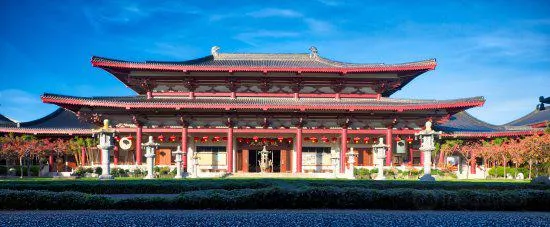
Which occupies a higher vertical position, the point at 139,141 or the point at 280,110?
the point at 280,110

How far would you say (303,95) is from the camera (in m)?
40.1

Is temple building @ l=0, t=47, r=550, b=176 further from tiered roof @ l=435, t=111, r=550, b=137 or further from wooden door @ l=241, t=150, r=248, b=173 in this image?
tiered roof @ l=435, t=111, r=550, b=137

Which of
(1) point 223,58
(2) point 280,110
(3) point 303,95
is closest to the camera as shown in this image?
(2) point 280,110

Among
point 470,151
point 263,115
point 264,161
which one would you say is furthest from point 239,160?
point 470,151

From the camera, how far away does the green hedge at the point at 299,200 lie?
1373cm

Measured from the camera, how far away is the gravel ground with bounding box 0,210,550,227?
11648 millimetres

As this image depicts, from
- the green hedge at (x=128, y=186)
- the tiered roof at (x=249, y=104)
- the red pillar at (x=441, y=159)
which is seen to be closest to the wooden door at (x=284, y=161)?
the tiered roof at (x=249, y=104)

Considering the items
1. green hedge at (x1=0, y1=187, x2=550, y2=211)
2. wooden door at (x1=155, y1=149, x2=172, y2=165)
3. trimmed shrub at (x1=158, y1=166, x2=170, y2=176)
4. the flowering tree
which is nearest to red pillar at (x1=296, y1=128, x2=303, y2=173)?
trimmed shrub at (x1=158, y1=166, x2=170, y2=176)

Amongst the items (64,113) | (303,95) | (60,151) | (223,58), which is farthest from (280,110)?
(64,113)

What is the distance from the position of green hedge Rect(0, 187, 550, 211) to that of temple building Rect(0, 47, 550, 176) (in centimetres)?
2159

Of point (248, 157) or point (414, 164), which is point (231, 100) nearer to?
point (248, 157)

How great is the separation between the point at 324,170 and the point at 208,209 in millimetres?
27324

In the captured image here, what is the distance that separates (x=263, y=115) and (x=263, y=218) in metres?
26.4

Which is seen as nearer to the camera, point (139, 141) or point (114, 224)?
point (114, 224)
